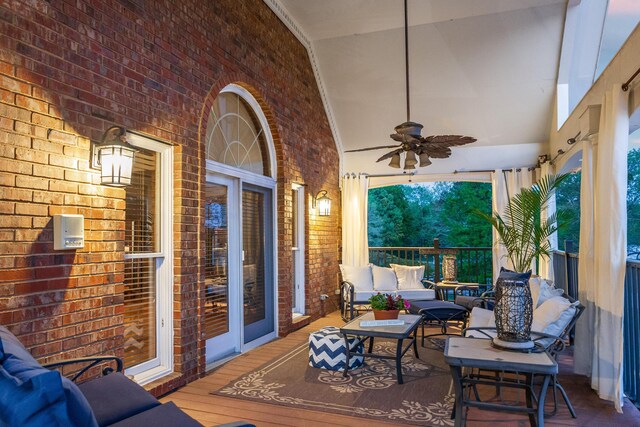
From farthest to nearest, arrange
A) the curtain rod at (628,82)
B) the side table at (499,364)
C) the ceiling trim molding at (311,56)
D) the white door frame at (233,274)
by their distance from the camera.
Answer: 1. the ceiling trim molding at (311,56)
2. the white door frame at (233,274)
3. the curtain rod at (628,82)
4. the side table at (499,364)

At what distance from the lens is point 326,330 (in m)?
4.45

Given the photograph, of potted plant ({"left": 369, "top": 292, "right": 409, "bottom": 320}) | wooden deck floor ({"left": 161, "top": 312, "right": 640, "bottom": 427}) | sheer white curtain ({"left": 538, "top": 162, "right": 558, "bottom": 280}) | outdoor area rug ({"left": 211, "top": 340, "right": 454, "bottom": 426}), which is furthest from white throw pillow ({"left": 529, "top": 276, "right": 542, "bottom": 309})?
sheer white curtain ({"left": 538, "top": 162, "right": 558, "bottom": 280})

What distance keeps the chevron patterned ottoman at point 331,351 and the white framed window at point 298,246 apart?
209cm

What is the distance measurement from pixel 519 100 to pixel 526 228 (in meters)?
2.43

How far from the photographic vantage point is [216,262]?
15.1ft

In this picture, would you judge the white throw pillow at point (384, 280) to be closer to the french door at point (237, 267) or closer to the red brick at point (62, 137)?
the french door at point (237, 267)

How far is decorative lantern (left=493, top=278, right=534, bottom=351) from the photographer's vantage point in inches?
110

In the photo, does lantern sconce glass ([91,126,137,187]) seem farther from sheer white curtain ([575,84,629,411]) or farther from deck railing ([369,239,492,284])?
deck railing ([369,239,492,284])

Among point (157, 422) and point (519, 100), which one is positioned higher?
point (519, 100)

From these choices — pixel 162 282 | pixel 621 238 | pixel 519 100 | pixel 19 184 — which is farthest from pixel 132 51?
pixel 519 100

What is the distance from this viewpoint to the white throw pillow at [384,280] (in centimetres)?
705

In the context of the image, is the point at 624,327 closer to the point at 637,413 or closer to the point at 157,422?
the point at 637,413

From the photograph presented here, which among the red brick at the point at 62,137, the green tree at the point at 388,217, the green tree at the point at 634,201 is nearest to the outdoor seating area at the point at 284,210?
the red brick at the point at 62,137

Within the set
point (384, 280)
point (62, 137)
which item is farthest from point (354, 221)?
point (62, 137)
